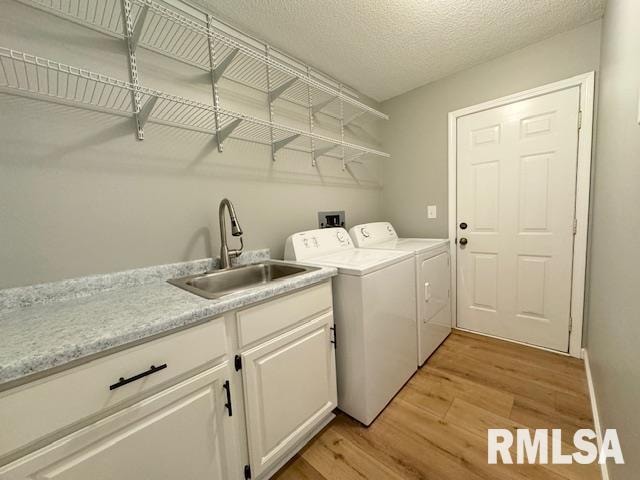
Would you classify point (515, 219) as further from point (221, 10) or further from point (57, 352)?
point (57, 352)

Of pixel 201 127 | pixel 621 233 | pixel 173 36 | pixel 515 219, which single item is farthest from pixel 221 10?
pixel 515 219

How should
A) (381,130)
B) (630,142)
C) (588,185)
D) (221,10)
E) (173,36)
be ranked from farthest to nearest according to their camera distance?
(381,130) < (588,185) < (221,10) < (173,36) < (630,142)

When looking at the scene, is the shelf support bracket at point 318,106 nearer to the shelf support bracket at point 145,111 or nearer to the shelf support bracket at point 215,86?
the shelf support bracket at point 215,86

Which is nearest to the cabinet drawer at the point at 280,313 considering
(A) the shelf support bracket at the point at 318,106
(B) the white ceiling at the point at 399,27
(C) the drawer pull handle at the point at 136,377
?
(C) the drawer pull handle at the point at 136,377

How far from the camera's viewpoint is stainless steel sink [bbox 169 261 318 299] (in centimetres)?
127

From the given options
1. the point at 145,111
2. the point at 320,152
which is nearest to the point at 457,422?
the point at 320,152

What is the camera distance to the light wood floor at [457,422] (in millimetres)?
1161

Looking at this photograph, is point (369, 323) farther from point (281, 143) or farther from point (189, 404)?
point (281, 143)

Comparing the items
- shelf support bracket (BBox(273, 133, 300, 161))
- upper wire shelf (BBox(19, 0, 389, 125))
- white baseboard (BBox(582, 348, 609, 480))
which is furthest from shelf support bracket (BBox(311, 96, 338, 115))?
white baseboard (BBox(582, 348, 609, 480))

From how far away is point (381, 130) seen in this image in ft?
9.16

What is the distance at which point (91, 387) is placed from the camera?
662mm

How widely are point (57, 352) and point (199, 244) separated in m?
0.88

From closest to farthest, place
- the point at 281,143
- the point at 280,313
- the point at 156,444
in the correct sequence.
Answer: the point at 156,444, the point at 280,313, the point at 281,143

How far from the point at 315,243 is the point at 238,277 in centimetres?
56
